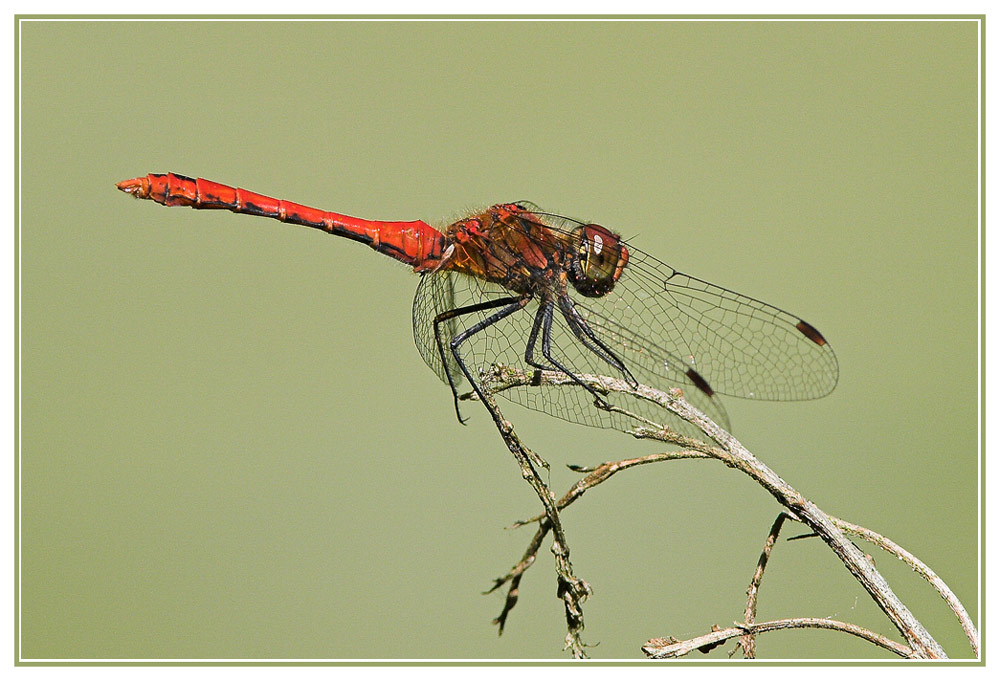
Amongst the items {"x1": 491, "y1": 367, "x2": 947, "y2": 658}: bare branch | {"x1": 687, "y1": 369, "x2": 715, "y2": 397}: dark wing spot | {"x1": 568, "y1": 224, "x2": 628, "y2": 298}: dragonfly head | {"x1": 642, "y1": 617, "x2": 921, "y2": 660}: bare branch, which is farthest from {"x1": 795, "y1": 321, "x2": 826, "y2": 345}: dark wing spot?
{"x1": 642, "y1": 617, "x2": 921, "y2": 660}: bare branch

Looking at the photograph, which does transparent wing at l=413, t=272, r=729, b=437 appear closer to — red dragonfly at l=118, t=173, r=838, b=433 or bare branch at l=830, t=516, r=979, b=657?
red dragonfly at l=118, t=173, r=838, b=433

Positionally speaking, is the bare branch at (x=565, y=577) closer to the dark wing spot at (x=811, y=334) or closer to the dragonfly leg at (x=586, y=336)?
the dragonfly leg at (x=586, y=336)

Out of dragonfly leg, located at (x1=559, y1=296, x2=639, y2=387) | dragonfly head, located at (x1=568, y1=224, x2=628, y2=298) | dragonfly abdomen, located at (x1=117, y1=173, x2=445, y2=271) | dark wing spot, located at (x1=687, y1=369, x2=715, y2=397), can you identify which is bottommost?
dark wing spot, located at (x1=687, y1=369, x2=715, y2=397)

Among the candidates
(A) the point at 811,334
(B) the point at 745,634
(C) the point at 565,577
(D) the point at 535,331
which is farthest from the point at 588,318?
(B) the point at 745,634

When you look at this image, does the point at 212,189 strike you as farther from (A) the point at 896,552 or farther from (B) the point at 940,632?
(B) the point at 940,632

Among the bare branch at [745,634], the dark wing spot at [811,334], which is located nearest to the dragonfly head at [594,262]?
the dark wing spot at [811,334]

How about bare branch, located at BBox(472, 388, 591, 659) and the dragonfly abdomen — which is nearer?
bare branch, located at BBox(472, 388, 591, 659)
